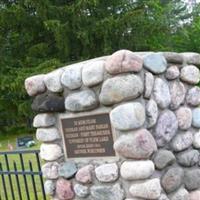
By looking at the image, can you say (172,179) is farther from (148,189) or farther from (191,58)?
(191,58)

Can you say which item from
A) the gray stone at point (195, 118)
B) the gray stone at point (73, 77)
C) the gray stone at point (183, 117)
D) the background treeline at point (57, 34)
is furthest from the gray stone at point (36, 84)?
the background treeline at point (57, 34)

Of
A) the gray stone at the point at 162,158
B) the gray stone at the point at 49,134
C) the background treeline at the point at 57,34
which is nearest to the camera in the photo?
the gray stone at the point at 162,158

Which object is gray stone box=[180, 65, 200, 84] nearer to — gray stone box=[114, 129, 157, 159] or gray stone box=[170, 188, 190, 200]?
gray stone box=[114, 129, 157, 159]

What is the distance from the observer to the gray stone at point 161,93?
375 centimetres

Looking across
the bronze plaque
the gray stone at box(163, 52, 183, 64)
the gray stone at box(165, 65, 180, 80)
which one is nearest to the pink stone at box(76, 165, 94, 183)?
the bronze plaque

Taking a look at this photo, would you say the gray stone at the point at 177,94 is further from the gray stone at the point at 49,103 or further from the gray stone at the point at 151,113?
the gray stone at the point at 49,103

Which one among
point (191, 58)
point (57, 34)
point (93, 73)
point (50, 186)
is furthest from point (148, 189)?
point (57, 34)

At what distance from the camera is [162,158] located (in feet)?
12.2

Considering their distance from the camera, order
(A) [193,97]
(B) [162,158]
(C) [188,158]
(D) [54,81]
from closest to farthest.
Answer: (B) [162,158]
(C) [188,158]
(A) [193,97]
(D) [54,81]

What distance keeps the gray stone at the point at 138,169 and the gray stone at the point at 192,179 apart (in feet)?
1.48

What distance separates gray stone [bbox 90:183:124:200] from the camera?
3.80m

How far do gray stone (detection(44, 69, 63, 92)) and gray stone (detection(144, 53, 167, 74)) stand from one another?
0.81m

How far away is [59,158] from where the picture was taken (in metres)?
4.31

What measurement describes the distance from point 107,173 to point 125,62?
0.92 metres
